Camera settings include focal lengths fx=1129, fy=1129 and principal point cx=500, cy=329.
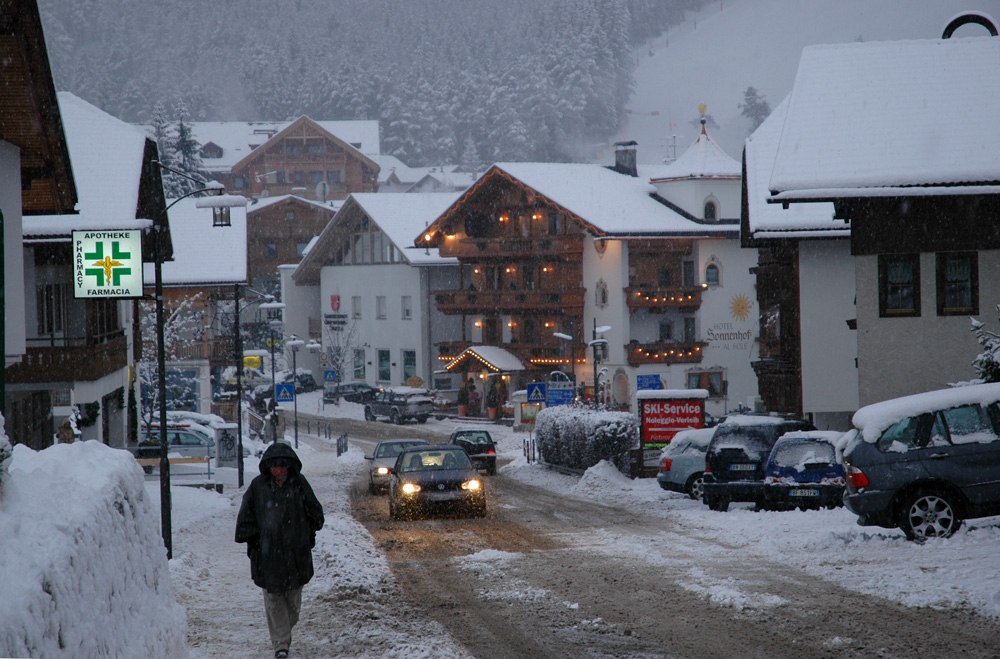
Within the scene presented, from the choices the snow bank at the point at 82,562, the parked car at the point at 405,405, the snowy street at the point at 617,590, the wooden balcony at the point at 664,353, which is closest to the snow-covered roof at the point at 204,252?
the parked car at the point at 405,405

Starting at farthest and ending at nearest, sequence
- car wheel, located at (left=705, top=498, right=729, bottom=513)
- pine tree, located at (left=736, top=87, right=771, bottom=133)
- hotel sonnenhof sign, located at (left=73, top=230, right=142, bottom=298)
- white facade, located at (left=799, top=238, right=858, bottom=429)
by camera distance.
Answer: pine tree, located at (left=736, top=87, right=771, bottom=133), white facade, located at (left=799, top=238, right=858, bottom=429), car wheel, located at (left=705, top=498, right=729, bottom=513), hotel sonnenhof sign, located at (left=73, top=230, right=142, bottom=298)

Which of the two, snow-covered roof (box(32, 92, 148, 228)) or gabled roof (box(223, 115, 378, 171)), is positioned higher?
gabled roof (box(223, 115, 378, 171))

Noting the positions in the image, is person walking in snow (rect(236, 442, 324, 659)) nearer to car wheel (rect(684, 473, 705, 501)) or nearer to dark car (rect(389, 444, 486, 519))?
dark car (rect(389, 444, 486, 519))

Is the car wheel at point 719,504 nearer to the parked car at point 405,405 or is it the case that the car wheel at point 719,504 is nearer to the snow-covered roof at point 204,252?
the snow-covered roof at point 204,252

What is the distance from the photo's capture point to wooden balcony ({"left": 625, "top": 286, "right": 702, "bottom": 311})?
56.1 m

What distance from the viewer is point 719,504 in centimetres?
2216

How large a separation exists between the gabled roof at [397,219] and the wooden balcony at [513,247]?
3557mm

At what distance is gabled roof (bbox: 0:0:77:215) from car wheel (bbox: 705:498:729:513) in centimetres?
1347

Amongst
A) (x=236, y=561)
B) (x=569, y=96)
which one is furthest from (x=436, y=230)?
(x=569, y=96)

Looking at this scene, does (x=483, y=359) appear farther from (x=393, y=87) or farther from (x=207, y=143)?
(x=393, y=87)

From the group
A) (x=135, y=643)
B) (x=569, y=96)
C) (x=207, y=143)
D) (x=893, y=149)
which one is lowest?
(x=135, y=643)

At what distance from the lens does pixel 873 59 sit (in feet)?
91.8

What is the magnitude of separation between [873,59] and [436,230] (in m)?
38.0

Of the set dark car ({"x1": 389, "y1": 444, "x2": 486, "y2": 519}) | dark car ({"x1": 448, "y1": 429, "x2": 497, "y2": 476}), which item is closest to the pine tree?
dark car ({"x1": 448, "y1": 429, "x2": 497, "y2": 476})
